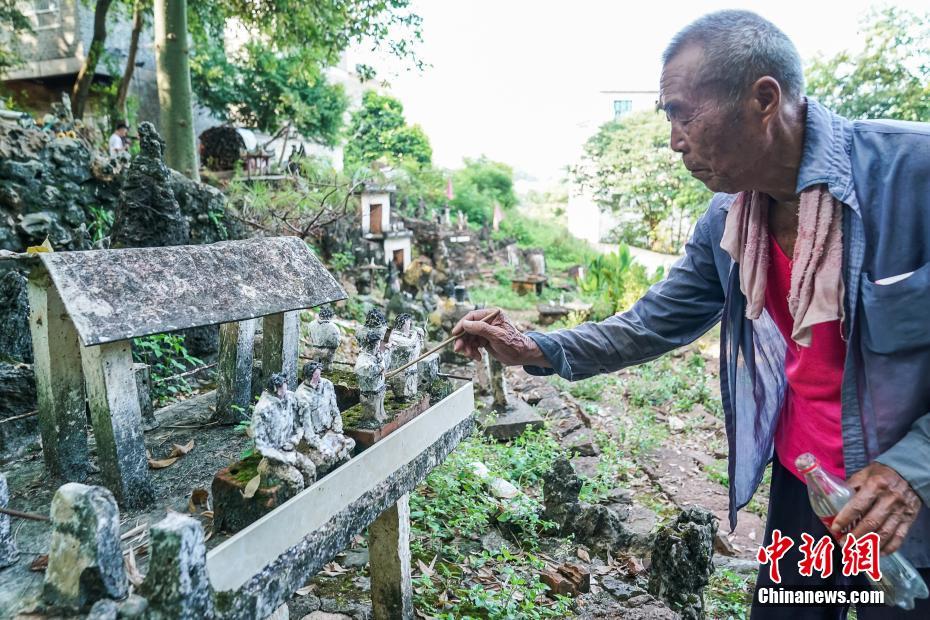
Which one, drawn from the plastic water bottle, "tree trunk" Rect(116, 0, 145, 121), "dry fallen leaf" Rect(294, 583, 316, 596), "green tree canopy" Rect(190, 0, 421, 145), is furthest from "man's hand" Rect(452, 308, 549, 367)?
"tree trunk" Rect(116, 0, 145, 121)

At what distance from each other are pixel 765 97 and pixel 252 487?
1819mm

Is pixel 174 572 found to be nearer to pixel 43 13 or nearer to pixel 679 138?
pixel 679 138

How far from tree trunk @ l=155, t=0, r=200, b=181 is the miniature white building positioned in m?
3.64

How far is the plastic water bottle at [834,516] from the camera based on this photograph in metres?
1.55

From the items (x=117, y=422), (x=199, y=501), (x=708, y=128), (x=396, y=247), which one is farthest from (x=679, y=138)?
(x=396, y=247)

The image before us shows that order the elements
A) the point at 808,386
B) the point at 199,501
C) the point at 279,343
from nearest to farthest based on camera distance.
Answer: the point at 808,386 < the point at 199,501 < the point at 279,343

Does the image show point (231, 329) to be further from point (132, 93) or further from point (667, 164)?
point (667, 164)

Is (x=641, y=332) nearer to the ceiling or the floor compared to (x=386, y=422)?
nearer to the ceiling

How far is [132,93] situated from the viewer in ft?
45.6

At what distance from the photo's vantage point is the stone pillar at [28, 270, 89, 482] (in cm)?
211

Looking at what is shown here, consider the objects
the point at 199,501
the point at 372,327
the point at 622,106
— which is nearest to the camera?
the point at 199,501

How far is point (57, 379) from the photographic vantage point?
7.05 feet

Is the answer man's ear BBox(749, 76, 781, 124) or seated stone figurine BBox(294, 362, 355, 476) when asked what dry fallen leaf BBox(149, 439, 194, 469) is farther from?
man's ear BBox(749, 76, 781, 124)

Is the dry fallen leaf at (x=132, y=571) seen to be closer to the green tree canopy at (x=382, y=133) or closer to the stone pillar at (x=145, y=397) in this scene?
the stone pillar at (x=145, y=397)
